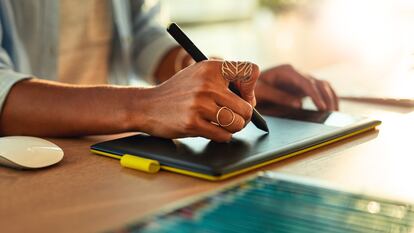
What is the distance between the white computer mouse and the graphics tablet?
3.0 inches

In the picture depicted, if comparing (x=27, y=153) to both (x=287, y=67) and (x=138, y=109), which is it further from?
(x=287, y=67)

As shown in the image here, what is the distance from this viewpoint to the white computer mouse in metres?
0.84

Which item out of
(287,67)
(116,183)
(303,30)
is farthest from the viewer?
(303,30)

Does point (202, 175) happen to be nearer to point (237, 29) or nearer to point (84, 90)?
point (84, 90)

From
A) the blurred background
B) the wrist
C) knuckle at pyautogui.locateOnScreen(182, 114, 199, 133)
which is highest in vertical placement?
the blurred background

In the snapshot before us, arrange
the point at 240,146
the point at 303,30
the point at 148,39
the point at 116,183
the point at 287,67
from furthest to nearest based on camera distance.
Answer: the point at 303,30, the point at 148,39, the point at 287,67, the point at 240,146, the point at 116,183

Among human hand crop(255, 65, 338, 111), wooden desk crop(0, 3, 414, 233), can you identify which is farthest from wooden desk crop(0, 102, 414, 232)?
human hand crop(255, 65, 338, 111)

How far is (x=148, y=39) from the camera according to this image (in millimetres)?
1843

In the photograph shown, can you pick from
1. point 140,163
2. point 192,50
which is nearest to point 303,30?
point 192,50

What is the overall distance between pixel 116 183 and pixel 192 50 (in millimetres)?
293

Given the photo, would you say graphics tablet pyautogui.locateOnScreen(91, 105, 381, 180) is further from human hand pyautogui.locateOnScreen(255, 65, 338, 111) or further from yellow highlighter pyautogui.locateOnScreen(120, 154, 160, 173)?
human hand pyautogui.locateOnScreen(255, 65, 338, 111)

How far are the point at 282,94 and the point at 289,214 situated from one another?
0.71 meters

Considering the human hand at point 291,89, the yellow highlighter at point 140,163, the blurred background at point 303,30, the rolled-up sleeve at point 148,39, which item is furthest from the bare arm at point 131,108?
the blurred background at point 303,30

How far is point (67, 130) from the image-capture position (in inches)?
41.0
